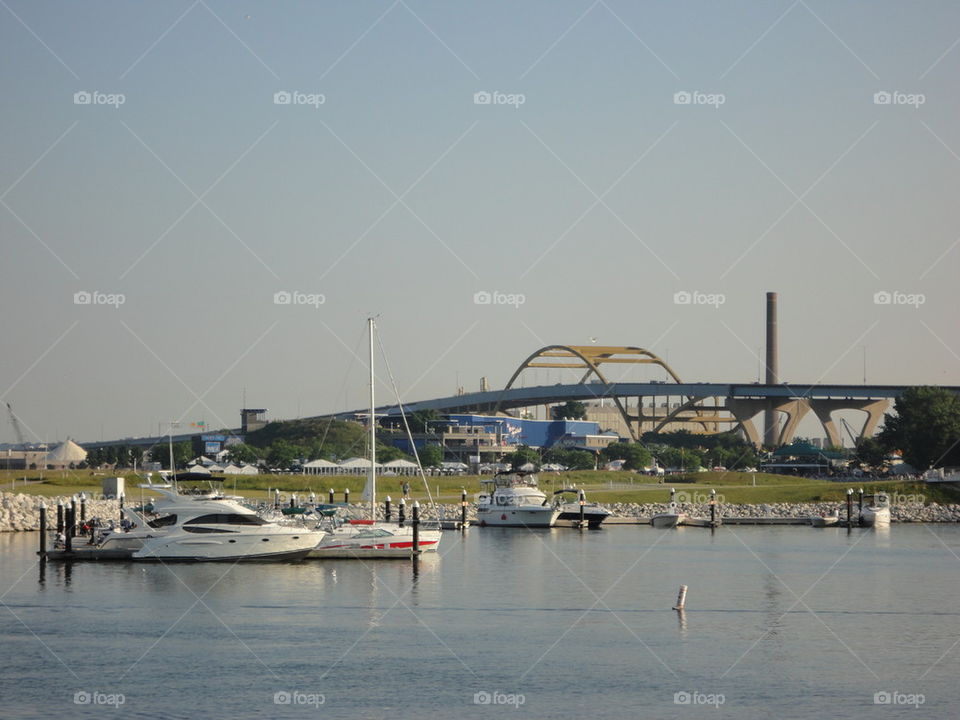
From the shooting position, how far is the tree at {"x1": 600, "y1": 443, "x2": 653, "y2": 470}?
147000 millimetres

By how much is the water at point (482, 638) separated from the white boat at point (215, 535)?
69 centimetres

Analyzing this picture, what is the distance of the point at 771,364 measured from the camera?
18550 centimetres

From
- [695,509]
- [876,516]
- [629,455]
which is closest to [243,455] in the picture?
[629,455]

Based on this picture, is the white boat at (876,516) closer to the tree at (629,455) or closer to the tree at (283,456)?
the tree at (629,455)

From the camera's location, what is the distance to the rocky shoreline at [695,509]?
73.8 meters

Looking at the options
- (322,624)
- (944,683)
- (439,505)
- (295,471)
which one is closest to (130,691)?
(322,624)

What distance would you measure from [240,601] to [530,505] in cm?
3513

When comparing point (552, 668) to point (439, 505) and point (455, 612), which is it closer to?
point (455, 612)

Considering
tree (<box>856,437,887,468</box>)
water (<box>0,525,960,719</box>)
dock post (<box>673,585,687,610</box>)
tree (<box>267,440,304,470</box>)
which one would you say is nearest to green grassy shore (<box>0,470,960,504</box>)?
tree (<box>856,437,887,468</box>)

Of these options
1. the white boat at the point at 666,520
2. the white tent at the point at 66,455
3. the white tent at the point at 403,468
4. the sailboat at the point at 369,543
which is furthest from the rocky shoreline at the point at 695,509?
the white tent at the point at 66,455

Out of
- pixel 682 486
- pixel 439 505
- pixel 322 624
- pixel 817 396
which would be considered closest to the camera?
pixel 322 624

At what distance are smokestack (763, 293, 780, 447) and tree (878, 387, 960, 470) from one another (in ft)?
184

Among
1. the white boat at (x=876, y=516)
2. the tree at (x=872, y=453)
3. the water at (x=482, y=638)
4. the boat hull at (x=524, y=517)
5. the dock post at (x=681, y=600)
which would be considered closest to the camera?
the water at (x=482, y=638)

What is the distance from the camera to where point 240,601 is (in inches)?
1588
